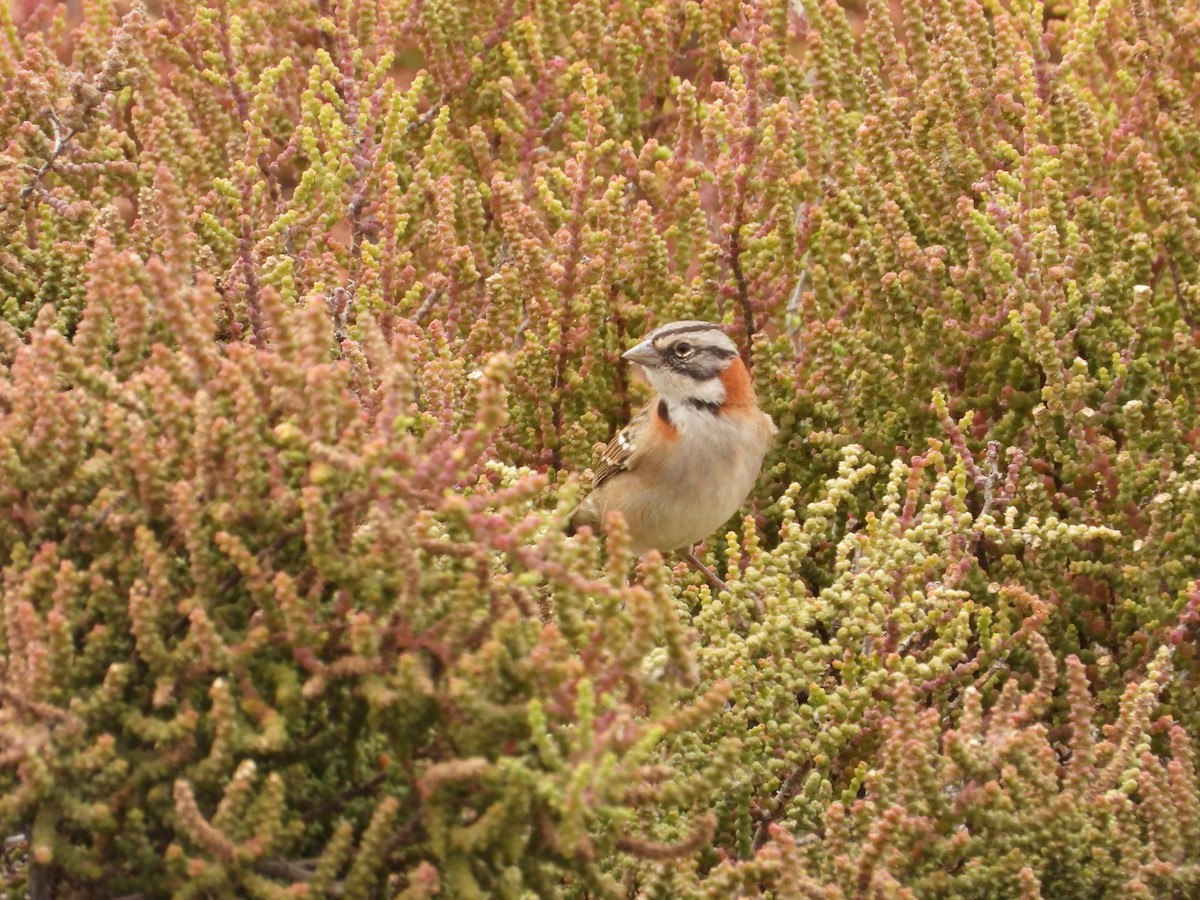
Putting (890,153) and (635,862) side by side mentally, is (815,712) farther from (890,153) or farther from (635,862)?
(890,153)

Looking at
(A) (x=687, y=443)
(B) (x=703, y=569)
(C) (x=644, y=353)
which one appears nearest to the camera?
(C) (x=644, y=353)

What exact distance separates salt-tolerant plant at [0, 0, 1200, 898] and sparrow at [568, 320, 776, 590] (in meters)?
0.14

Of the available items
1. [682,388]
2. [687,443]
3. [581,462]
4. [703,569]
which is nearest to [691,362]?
[682,388]

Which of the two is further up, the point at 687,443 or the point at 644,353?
the point at 644,353

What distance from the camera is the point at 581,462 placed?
181 inches

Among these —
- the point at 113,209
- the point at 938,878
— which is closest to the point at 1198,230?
the point at 938,878

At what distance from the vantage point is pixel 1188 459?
12.8ft

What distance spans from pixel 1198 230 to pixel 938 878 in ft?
7.07

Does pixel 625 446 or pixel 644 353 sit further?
pixel 625 446

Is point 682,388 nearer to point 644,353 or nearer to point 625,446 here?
point 644,353

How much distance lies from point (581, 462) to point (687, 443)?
34 centimetres

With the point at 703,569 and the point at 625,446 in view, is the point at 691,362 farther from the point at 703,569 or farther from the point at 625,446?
the point at 703,569

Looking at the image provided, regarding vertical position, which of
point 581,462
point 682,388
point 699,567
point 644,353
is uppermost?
point 644,353

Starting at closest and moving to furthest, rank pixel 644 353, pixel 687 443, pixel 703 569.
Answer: pixel 644 353 < pixel 687 443 < pixel 703 569
